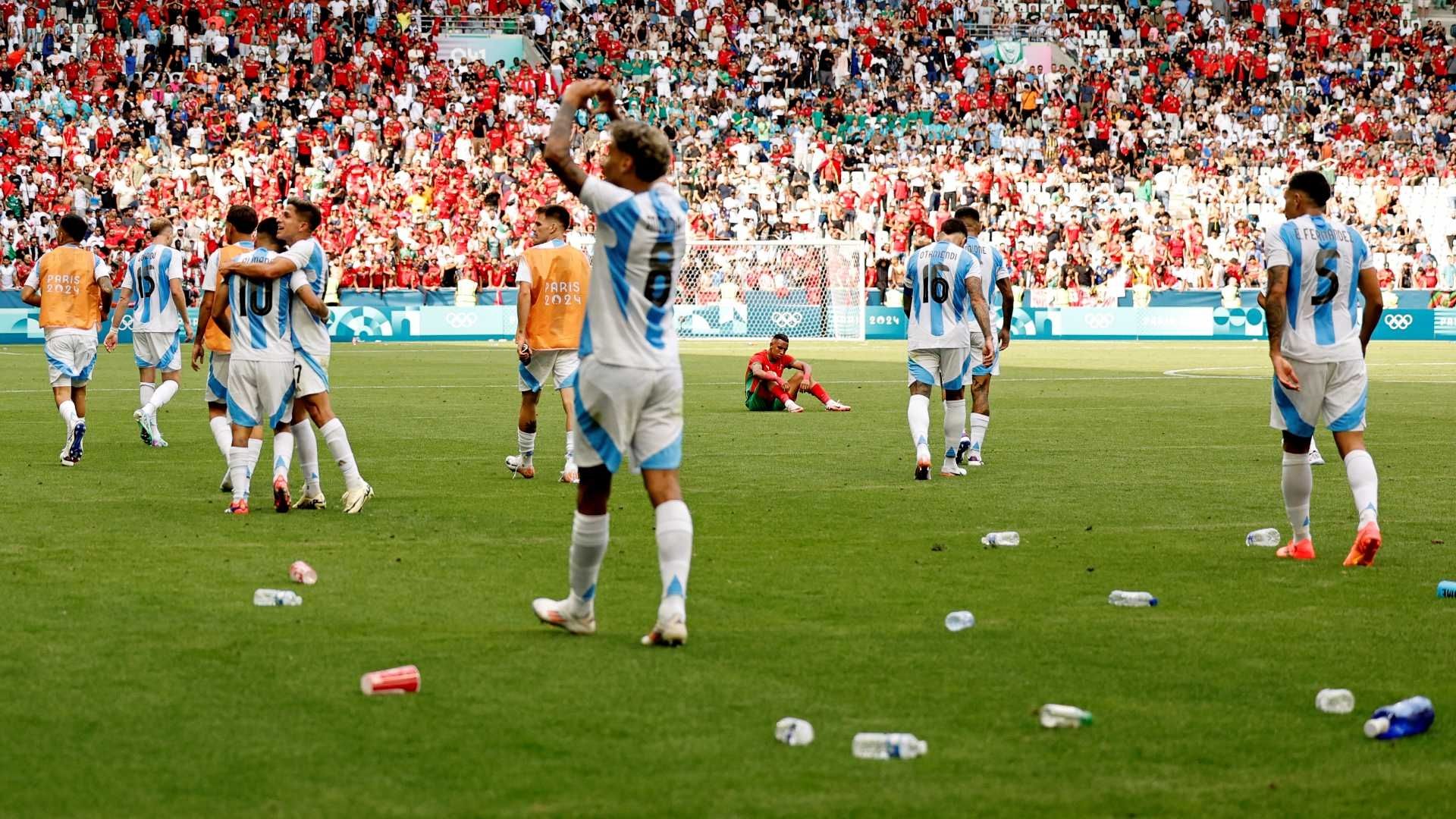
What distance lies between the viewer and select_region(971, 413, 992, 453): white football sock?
48.4 feet

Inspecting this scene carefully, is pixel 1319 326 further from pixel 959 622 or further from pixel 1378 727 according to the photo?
pixel 1378 727

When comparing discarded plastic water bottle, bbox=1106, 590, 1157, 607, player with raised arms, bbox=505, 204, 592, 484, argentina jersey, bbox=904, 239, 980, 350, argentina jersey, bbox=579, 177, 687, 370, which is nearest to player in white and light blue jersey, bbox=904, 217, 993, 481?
argentina jersey, bbox=904, 239, 980, 350

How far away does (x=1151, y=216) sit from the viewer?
4841 centimetres

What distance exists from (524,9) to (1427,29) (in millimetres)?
28189

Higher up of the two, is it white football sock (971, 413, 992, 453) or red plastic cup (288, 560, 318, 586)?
red plastic cup (288, 560, 318, 586)

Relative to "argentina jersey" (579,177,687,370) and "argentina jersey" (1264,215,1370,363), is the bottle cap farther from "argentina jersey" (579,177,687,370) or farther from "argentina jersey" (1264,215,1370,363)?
"argentina jersey" (1264,215,1370,363)

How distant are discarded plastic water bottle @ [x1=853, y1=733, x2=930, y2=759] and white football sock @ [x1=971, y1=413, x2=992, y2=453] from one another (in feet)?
31.4

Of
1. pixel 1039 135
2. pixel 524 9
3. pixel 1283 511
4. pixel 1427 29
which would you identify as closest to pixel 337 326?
pixel 524 9

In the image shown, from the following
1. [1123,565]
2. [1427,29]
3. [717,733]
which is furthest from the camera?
[1427,29]

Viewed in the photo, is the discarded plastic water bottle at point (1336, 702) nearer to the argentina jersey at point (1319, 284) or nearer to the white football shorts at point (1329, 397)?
the white football shorts at point (1329, 397)

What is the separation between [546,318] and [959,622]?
6864 millimetres

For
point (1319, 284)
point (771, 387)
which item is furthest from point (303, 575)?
point (771, 387)

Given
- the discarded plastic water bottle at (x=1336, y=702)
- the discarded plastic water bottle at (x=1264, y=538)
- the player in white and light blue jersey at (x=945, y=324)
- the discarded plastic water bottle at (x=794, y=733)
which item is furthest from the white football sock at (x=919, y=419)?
the discarded plastic water bottle at (x=794, y=733)

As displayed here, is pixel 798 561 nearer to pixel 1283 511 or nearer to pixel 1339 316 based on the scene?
pixel 1339 316
